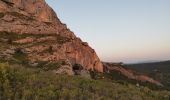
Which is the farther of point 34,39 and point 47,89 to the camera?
point 34,39

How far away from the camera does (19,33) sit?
479 feet

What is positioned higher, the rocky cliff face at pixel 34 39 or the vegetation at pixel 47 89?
the rocky cliff face at pixel 34 39

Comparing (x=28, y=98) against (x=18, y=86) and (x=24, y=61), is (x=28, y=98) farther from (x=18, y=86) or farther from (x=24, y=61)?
(x=24, y=61)

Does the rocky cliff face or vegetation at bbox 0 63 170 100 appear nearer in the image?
vegetation at bbox 0 63 170 100

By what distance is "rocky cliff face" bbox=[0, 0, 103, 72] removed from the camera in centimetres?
12544

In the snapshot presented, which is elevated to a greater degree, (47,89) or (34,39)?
(34,39)

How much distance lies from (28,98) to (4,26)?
11104 cm

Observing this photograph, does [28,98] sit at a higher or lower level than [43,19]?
lower

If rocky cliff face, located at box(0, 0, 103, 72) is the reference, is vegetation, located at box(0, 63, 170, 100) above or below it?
below

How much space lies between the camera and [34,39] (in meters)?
141

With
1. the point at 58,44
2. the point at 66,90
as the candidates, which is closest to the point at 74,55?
the point at 58,44

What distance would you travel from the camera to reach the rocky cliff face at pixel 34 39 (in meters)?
125

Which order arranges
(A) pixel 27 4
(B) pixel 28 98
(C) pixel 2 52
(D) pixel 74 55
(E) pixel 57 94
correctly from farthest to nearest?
(A) pixel 27 4, (D) pixel 74 55, (C) pixel 2 52, (E) pixel 57 94, (B) pixel 28 98

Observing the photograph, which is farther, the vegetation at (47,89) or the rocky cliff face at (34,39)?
the rocky cliff face at (34,39)
